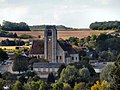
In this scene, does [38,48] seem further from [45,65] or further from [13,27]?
[13,27]

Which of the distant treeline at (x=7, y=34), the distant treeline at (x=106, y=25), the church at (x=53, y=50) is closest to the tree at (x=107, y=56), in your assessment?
the church at (x=53, y=50)

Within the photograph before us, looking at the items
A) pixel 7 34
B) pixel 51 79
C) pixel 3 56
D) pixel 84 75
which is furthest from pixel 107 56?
pixel 7 34

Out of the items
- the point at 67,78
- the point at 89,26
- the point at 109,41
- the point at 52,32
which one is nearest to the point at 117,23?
the point at 89,26

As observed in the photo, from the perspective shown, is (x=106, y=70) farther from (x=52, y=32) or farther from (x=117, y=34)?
(x=117, y=34)

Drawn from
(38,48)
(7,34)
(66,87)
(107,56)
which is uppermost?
(38,48)

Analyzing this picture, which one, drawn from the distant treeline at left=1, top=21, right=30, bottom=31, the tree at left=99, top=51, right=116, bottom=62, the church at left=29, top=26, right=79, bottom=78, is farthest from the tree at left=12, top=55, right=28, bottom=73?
the distant treeline at left=1, top=21, right=30, bottom=31

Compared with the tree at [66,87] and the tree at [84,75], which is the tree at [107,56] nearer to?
the tree at [84,75]

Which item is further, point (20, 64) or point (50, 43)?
point (50, 43)
